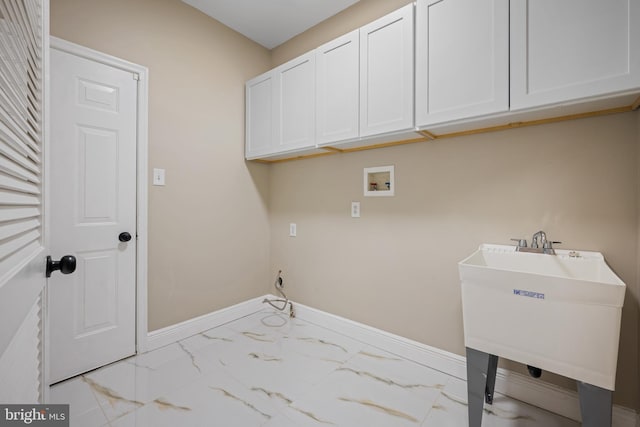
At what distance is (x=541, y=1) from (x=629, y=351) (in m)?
1.75

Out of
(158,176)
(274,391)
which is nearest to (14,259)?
(274,391)

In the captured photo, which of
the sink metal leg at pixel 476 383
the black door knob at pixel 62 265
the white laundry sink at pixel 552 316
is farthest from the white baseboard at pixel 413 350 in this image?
the black door knob at pixel 62 265

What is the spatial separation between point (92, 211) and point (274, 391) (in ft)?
5.39

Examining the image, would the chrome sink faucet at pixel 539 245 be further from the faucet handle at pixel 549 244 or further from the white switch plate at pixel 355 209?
the white switch plate at pixel 355 209

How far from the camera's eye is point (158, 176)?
225 cm

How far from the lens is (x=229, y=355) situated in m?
2.15

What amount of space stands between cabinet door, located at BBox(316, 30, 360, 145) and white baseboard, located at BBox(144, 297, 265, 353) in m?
1.75

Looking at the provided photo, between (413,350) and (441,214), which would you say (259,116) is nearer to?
(441,214)

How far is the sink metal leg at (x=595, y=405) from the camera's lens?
1079 mm

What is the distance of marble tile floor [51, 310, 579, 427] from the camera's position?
1527mm

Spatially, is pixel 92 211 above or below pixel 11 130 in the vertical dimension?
below

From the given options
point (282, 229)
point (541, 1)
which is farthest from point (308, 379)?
point (541, 1)

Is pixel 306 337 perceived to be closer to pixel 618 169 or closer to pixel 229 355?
pixel 229 355
